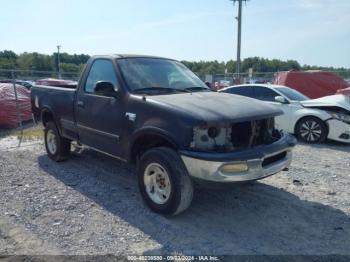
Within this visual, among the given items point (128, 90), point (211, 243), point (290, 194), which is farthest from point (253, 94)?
point (211, 243)

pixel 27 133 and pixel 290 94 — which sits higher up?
pixel 290 94

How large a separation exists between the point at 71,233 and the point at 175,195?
1.26m

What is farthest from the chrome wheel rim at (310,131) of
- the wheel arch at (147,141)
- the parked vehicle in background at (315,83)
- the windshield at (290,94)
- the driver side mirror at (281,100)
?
the parked vehicle in background at (315,83)

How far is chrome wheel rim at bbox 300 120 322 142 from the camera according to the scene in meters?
9.23

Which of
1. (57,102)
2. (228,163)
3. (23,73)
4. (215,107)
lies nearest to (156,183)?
(228,163)

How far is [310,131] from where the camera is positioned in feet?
30.7

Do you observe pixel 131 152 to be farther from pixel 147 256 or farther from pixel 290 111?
pixel 290 111

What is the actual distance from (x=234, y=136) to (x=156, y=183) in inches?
45.2

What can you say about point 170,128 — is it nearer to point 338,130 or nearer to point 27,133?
point 338,130

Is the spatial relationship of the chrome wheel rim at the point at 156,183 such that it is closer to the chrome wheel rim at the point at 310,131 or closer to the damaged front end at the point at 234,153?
the damaged front end at the point at 234,153

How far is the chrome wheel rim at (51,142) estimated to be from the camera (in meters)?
7.03

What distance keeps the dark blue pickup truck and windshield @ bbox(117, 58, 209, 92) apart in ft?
0.05

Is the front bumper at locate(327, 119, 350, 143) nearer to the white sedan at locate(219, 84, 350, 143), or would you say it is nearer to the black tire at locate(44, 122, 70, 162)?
the white sedan at locate(219, 84, 350, 143)

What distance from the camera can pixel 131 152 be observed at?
4.86m
